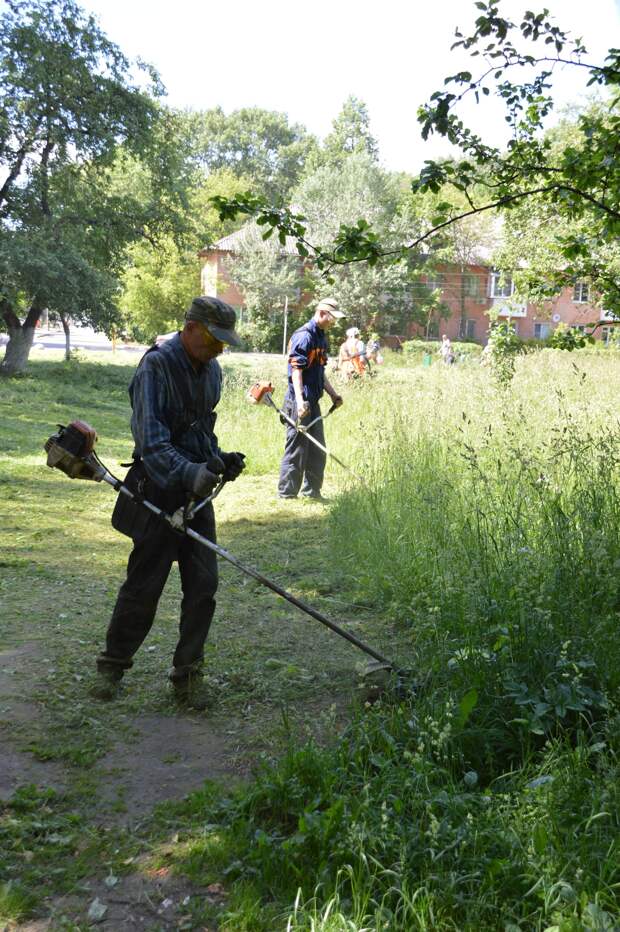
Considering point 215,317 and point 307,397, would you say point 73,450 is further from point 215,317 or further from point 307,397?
point 307,397

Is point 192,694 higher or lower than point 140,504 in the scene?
lower

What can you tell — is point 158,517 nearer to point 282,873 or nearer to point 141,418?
point 141,418

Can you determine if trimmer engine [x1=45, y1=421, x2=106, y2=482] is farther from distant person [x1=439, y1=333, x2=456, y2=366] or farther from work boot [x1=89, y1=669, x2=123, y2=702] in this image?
distant person [x1=439, y1=333, x2=456, y2=366]

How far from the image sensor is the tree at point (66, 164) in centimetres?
2583

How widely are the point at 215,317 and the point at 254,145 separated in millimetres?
91677

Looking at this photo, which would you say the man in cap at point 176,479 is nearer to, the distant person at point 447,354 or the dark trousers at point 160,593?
the dark trousers at point 160,593

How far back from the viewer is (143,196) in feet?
113

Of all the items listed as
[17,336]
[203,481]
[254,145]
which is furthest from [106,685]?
[254,145]

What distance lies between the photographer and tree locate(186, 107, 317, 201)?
8931 cm

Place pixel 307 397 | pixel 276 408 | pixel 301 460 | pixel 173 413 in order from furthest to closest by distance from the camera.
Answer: pixel 301 460 → pixel 307 397 → pixel 276 408 → pixel 173 413

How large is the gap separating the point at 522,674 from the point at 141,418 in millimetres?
2202

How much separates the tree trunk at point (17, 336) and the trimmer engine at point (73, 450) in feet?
80.4

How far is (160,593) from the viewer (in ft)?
15.8

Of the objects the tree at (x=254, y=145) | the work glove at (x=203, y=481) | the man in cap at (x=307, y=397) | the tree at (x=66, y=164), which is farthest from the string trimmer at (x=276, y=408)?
the tree at (x=254, y=145)
